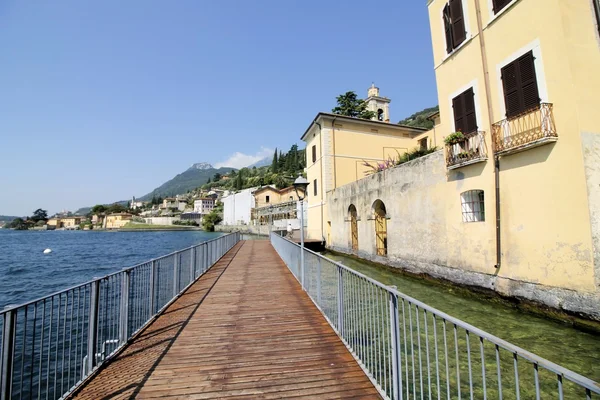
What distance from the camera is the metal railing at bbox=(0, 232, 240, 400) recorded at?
2.61m

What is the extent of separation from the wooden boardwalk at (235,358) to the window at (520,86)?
24.9 ft

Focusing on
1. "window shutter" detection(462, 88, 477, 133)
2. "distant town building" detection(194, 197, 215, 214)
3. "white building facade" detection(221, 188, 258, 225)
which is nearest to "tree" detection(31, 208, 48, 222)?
"distant town building" detection(194, 197, 215, 214)

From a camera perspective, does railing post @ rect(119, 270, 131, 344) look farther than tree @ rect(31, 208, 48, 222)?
No

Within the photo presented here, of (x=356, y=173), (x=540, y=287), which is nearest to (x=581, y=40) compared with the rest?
(x=540, y=287)

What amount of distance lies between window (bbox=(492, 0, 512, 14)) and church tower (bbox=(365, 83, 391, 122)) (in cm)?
2801

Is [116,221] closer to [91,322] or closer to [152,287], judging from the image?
[152,287]

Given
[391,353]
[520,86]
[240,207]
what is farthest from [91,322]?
[240,207]

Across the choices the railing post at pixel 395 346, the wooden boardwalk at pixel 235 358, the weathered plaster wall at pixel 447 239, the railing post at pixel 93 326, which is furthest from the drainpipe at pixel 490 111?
the railing post at pixel 93 326

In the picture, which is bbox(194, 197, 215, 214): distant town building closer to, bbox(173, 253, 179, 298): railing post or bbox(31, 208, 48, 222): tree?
bbox(31, 208, 48, 222): tree

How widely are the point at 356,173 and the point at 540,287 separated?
16.7 m

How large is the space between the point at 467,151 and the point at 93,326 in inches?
414

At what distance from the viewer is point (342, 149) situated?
22.7 metres

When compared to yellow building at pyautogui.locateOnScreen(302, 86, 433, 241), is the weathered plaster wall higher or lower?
lower

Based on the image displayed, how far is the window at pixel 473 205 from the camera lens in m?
9.82
